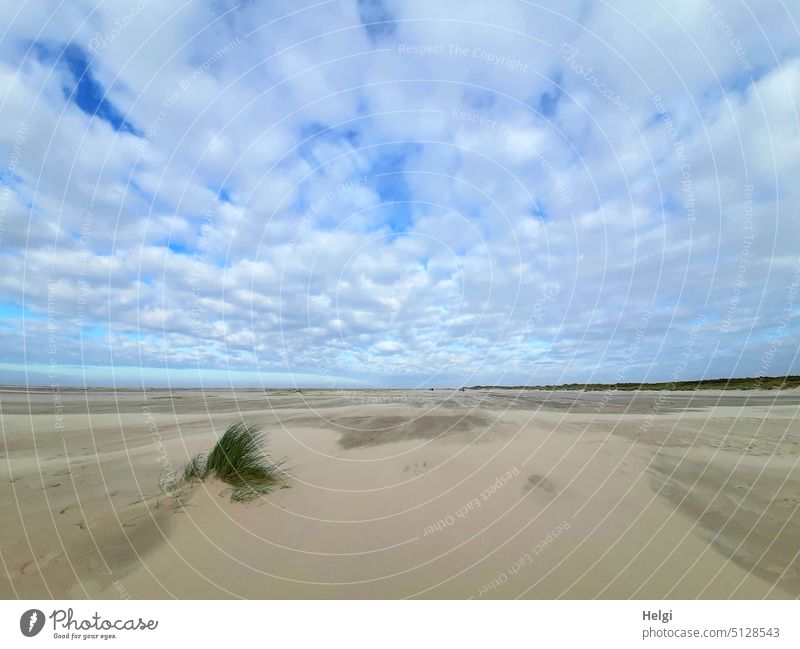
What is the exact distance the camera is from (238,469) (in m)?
6.40

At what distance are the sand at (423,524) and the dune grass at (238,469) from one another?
308 mm

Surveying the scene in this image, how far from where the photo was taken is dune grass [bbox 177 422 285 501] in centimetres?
621

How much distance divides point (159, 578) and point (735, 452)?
38.0ft

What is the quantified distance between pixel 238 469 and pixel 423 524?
335 centimetres
